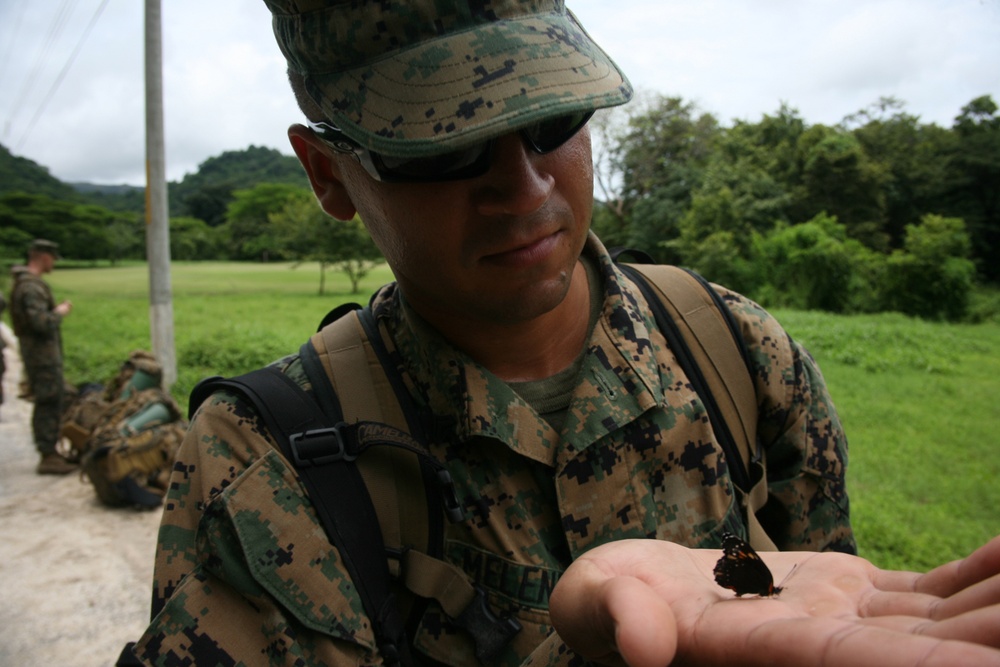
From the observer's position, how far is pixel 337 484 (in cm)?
141

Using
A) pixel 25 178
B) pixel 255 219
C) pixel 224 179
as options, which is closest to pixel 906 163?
pixel 25 178

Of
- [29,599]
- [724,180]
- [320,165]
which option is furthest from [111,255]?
[320,165]

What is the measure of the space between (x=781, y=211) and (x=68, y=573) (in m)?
27.2

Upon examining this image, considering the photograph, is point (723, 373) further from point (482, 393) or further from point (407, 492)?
point (407, 492)

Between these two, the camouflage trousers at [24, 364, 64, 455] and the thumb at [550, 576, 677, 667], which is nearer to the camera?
the thumb at [550, 576, 677, 667]

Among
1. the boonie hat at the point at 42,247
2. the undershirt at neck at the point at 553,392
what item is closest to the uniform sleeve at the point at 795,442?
the undershirt at neck at the point at 553,392

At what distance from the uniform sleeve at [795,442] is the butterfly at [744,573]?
690mm

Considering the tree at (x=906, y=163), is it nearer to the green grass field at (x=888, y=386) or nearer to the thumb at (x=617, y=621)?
the green grass field at (x=888, y=386)

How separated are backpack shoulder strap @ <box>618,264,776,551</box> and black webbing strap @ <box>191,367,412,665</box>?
0.80 metres

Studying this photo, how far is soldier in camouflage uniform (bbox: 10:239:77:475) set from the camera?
7.54 metres

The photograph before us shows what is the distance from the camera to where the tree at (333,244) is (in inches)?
1096

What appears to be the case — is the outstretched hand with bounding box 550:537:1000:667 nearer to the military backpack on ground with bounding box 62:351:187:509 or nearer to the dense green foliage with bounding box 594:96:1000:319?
the military backpack on ground with bounding box 62:351:187:509

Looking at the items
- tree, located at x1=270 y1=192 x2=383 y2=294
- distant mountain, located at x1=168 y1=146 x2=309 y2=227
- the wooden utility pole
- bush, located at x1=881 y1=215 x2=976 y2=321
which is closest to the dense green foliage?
bush, located at x1=881 y1=215 x2=976 y2=321

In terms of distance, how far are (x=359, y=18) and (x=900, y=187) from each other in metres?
30.0
